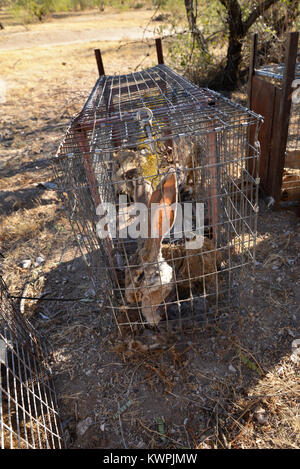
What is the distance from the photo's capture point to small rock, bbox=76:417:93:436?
1.69 m

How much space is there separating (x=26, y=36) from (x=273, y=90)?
14.8 meters

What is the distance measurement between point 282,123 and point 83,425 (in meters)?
2.67

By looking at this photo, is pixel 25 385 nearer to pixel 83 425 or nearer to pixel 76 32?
pixel 83 425

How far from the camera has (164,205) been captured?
1630 mm

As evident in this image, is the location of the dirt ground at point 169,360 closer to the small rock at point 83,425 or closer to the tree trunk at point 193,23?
the small rock at point 83,425

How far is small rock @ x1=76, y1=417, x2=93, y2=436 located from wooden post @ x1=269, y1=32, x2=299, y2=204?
95.0 inches

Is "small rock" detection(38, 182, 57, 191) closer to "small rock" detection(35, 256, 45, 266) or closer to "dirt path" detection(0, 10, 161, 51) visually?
"small rock" detection(35, 256, 45, 266)

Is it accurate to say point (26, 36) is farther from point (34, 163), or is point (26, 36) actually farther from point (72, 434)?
point (72, 434)

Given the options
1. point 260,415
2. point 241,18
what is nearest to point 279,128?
point 260,415

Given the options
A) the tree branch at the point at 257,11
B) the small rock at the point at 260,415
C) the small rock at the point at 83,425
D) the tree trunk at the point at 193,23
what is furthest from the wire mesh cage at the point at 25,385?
the tree branch at the point at 257,11

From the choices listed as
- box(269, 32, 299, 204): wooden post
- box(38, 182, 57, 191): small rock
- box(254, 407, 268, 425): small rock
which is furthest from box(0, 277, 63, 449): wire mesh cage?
box(269, 32, 299, 204): wooden post

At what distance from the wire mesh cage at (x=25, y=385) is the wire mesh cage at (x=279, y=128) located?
8.03 feet

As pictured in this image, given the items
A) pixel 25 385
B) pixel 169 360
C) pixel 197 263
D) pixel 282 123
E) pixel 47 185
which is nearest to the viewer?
pixel 25 385
